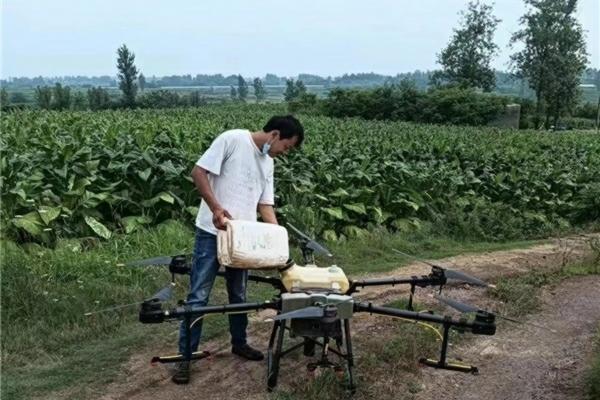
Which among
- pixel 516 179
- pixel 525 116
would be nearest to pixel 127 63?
pixel 525 116

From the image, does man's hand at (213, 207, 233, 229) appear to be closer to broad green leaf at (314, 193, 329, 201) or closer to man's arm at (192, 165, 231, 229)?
man's arm at (192, 165, 231, 229)

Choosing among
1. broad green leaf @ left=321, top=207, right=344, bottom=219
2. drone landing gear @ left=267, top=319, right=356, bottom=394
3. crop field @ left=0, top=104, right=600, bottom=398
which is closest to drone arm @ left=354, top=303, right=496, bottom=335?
drone landing gear @ left=267, top=319, right=356, bottom=394

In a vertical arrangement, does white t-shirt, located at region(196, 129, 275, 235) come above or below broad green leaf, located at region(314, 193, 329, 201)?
above

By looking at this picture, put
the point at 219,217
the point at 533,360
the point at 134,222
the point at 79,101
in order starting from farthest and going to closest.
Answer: the point at 79,101 → the point at 134,222 → the point at 533,360 → the point at 219,217

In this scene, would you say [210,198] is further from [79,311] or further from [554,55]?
[554,55]

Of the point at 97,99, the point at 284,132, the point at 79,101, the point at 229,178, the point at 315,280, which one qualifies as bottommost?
the point at 315,280

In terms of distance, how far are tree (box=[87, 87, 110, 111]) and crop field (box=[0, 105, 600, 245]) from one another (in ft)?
96.3

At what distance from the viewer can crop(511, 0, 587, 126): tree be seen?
4128 cm

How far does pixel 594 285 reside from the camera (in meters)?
7.05

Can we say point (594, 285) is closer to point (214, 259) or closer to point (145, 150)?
point (214, 259)

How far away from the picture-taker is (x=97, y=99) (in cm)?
4241

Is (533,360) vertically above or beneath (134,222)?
beneath

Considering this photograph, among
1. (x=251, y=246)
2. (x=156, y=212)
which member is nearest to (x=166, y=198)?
(x=156, y=212)

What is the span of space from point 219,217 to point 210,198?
15 cm
